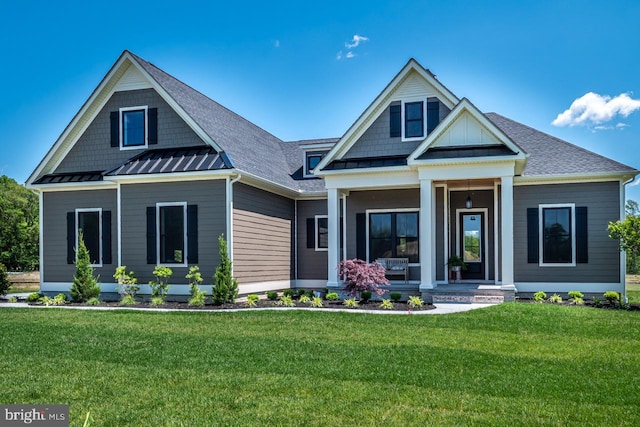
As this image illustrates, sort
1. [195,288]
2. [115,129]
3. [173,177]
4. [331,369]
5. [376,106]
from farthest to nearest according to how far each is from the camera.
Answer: [115,129]
[376,106]
[173,177]
[195,288]
[331,369]

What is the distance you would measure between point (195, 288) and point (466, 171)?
776cm

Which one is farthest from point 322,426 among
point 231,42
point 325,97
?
point 325,97

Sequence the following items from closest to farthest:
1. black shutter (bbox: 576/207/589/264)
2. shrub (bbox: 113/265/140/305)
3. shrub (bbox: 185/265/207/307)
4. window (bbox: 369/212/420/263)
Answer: shrub (bbox: 185/265/207/307) → shrub (bbox: 113/265/140/305) → black shutter (bbox: 576/207/589/264) → window (bbox: 369/212/420/263)

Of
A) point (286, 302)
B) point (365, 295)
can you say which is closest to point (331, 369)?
point (286, 302)

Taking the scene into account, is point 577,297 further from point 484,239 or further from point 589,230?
point 484,239

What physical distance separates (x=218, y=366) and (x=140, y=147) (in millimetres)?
11153

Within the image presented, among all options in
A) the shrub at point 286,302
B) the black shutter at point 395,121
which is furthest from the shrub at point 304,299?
the black shutter at point 395,121

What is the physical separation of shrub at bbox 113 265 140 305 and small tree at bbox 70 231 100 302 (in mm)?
729

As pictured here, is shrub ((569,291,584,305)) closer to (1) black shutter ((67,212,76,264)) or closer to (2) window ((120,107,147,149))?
(2) window ((120,107,147,149))

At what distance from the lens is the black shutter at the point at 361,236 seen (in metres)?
17.4

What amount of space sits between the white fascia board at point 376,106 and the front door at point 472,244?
3.65 metres

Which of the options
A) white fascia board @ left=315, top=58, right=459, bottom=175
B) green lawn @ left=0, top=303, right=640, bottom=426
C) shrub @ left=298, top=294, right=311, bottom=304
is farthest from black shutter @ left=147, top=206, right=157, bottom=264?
white fascia board @ left=315, top=58, right=459, bottom=175

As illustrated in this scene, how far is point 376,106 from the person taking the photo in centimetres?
1638

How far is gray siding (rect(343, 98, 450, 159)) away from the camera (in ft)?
53.8
